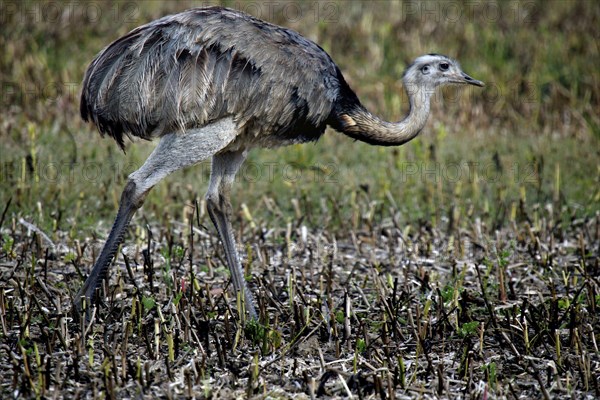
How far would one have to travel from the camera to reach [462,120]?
1073 centimetres

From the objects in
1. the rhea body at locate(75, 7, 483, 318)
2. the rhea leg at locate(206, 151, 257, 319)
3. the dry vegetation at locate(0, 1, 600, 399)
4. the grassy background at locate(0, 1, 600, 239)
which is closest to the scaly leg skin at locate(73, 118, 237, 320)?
the rhea body at locate(75, 7, 483, 318)

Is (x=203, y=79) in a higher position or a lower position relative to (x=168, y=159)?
higher

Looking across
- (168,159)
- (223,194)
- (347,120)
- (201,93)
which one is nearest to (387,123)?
(347,120)

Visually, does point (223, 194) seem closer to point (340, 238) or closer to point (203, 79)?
point (203, 79)

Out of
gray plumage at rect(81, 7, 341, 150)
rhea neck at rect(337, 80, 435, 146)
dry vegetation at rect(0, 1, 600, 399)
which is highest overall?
gray plumage at rect(81, 7, 341, 150)

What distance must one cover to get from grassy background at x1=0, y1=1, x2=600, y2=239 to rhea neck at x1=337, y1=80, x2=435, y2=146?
134cm

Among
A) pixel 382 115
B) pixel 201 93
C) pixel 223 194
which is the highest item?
pixel 201 93

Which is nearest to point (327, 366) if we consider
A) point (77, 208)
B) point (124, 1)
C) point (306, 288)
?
point (306, 288)

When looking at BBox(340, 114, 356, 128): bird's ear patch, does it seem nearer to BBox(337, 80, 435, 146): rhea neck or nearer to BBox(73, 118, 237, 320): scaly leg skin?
BBox(337, 80, 435, 146): rhea neck

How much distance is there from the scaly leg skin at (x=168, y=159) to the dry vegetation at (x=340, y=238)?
28cm

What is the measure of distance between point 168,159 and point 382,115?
5455mm

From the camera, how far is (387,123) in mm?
6223

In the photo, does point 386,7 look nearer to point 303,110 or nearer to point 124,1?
point 124,1

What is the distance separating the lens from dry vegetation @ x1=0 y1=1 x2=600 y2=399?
4703 millimetres
